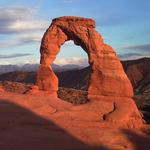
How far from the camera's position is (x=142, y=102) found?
69875 mm

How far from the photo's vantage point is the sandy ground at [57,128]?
60.4 ft

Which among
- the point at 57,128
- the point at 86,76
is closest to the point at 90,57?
the point at 57,128

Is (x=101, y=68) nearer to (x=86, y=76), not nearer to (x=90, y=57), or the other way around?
(x=90, y=57)

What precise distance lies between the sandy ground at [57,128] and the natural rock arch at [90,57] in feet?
4.22

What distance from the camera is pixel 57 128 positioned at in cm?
2069

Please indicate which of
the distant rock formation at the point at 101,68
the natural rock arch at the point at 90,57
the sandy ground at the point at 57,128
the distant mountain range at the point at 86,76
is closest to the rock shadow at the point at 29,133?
the sandy ground at the point at 57,128

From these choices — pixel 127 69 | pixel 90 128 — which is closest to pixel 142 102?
pixel 127 69

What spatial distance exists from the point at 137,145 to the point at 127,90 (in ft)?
19.5

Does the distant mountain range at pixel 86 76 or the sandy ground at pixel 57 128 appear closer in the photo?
the sandy ground at pixel 57 128

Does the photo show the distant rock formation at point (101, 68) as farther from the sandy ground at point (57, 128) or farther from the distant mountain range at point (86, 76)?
the distant mountain range at point (86, 76)

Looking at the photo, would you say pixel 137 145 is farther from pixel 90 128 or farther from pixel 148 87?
pixel 148 87

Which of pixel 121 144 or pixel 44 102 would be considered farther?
pixel 44 102

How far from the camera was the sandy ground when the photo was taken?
1841 centimetres

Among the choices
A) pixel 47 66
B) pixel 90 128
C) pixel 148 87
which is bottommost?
pixel 148 87
